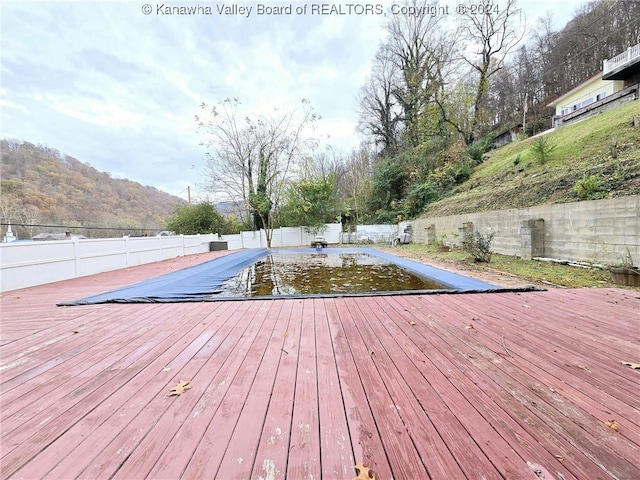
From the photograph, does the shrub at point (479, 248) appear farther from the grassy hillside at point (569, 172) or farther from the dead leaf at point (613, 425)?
the dead leaf at point (613, 425)

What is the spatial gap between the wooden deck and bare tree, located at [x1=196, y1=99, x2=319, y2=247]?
476 inches

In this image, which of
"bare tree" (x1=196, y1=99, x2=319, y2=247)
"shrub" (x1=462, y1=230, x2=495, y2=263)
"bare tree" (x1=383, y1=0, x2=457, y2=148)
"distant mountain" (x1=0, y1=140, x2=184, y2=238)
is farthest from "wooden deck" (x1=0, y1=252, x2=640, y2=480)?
"bare tree" (x1=383, y1=0, x2=457, y2=148)

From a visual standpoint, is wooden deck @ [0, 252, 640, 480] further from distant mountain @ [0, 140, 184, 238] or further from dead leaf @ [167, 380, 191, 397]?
distant mountain @ [0, 140, 184, 238]

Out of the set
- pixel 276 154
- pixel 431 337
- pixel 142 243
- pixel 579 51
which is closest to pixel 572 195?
pixel 431 337

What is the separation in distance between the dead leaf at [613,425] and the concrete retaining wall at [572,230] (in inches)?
173

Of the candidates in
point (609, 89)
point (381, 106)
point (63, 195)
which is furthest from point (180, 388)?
point (609, 89)

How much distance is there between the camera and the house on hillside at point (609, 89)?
989 centimetres

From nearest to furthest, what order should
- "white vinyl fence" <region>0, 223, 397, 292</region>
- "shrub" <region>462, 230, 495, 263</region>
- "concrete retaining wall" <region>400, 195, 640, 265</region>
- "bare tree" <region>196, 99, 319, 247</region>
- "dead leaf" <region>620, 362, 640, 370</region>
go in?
"dead leaf" <region>620, 362, 640, 370</region>, "concrete retaining wall" <region>400, 195, 640, 265</region>, "white vinyl fence" <region>0, 223, 397, 292</region>, "shrub" <region>462, 230, 495, 263</region>, "bare tree" <region>196, 99, 319, 247</region>

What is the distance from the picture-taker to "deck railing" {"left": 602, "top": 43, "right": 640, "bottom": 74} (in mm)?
11352

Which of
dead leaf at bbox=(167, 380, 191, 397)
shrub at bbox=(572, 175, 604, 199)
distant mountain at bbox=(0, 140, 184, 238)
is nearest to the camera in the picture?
dead leaf at bbox=(167, 380, 191, 397)

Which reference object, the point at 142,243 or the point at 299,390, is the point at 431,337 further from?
the point at 142,243

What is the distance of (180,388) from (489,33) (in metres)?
20.3

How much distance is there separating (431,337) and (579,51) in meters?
26.9

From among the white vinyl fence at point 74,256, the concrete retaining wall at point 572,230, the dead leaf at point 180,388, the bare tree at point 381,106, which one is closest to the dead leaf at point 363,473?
the dead leaf at point 180,388
